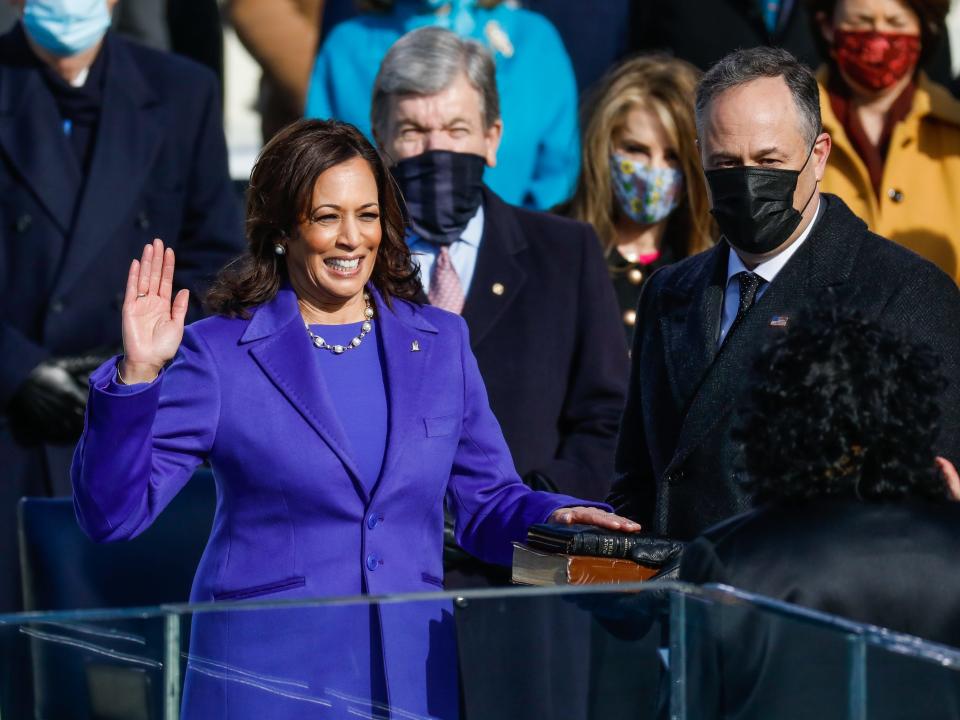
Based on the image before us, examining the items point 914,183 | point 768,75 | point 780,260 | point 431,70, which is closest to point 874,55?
point 914,183

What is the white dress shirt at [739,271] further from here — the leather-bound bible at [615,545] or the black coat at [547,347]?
the black coat at [547,347]

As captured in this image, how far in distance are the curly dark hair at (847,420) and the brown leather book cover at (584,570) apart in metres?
0.39

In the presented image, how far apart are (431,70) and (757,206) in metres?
1.42

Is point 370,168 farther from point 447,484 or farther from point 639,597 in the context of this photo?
point 639,597

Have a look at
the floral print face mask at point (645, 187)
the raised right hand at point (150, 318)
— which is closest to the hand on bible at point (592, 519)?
the raised right hand at point (150, 318)

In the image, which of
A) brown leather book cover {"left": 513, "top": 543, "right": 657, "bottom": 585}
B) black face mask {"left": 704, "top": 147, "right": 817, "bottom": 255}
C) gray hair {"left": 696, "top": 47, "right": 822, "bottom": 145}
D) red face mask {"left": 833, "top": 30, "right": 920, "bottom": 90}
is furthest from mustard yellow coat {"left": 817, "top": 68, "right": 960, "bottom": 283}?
brown leather book cover {"left": 513, "top": 543, "right": 657, "bottom": 585}

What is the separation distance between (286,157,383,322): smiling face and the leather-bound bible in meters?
0.65

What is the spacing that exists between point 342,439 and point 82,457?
0.47 meters

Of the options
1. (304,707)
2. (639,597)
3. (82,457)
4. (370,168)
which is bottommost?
(304,707)

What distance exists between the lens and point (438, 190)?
4.49m

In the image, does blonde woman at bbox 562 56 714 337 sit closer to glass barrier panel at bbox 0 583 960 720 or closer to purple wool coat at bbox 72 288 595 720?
purple wool coat at bbox 72 288 595 720

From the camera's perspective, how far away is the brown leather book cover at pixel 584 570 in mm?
3012

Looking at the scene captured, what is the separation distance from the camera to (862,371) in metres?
2.62

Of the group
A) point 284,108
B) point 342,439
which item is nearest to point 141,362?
point 342,439
